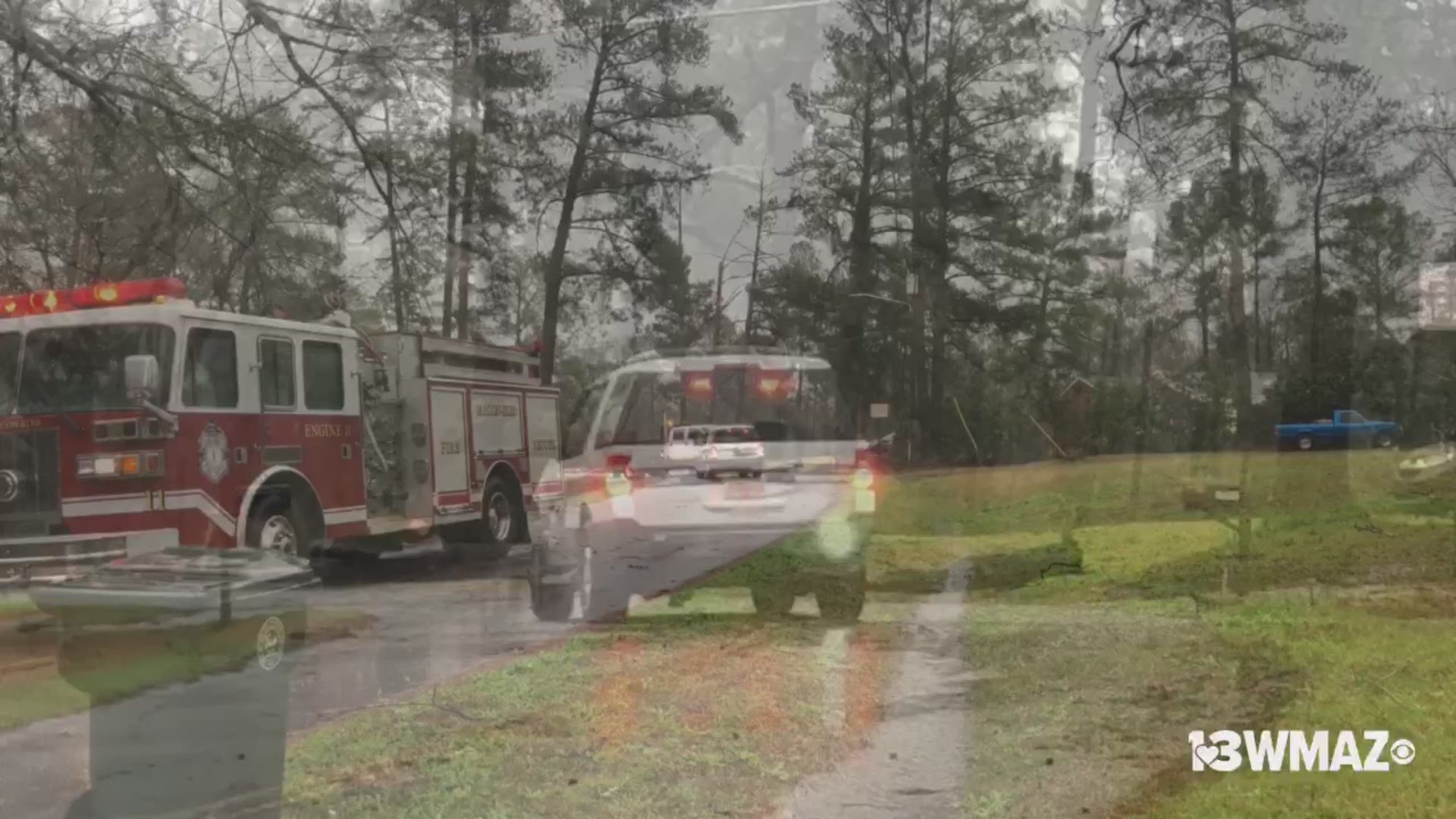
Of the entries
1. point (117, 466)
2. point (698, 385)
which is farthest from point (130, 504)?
point (698, 385)

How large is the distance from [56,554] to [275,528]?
52.8 inches

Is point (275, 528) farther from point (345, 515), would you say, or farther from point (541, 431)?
point (541, 431)

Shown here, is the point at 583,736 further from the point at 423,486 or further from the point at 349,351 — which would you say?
the point at 423,486

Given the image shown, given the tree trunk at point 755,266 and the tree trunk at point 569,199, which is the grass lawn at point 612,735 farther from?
the tree trunk at point 569,199

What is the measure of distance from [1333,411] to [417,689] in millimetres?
5093

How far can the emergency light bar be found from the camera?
4.48m

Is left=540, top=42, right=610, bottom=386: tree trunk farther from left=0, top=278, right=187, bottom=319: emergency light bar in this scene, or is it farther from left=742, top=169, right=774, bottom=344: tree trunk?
left=0, top=278, right=187, bottom=319: emergency light bar

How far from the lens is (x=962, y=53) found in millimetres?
5426

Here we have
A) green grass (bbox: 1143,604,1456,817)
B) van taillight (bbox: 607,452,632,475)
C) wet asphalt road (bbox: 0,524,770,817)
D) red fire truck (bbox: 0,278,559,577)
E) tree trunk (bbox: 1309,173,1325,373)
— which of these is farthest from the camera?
tree trunk (bbox: 1309,173,1325,373)

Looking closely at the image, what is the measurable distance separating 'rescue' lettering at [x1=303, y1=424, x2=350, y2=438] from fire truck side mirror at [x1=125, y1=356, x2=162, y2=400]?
134cm

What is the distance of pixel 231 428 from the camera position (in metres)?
4.99

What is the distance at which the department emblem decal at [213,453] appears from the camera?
4.57 m

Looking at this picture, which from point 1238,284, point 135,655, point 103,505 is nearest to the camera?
point 135,655

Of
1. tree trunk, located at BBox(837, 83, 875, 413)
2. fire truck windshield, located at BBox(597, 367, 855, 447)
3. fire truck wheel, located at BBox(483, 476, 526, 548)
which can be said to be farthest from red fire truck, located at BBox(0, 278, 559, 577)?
tree trunk, located at BBox(837, 83, 875, 413)
